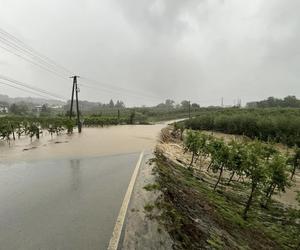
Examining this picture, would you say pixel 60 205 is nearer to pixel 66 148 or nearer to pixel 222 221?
pixel 222 221

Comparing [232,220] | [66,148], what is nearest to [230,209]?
[232,220]

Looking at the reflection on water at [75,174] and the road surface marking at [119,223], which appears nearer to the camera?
the road surface marking at [119,223]

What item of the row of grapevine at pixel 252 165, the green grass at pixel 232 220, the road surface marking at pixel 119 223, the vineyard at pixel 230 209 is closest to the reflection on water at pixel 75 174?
the road surface marking at pixel 119 223

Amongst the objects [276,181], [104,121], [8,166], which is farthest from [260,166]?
[104,121]

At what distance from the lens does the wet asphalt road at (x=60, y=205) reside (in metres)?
6.10

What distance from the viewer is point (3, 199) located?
29.0 ft

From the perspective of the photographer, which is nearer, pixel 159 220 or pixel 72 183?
pixel 159 220

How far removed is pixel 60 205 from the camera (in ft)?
27.3

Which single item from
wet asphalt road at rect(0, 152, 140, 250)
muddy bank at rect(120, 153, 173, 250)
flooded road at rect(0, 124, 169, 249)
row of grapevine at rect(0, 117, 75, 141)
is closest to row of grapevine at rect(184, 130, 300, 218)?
flooded road at rect(0, 124, 169, 249)

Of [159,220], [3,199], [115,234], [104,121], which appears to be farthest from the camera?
[104,121]

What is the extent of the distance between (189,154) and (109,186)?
19836mm

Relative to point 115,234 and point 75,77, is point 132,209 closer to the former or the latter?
point 115,234

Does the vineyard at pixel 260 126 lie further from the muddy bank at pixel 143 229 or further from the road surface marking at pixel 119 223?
the muddy bank at pixel 143 229

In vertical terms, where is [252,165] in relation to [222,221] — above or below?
above
